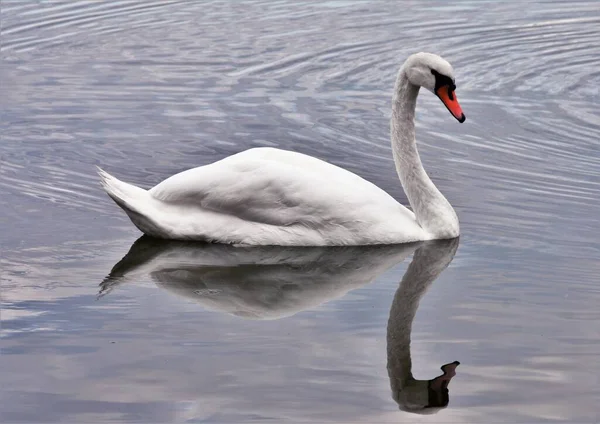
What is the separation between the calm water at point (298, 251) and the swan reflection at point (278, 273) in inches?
1.0

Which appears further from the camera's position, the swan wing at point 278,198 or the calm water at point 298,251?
the swan wing at point 278,198

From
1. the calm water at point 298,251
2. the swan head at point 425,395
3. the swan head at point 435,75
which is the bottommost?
the calm water at point 298,251

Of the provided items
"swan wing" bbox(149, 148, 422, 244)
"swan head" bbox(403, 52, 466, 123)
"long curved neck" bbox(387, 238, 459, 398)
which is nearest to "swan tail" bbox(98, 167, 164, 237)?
"swan wing" bbox(149, 148, 422, 244)

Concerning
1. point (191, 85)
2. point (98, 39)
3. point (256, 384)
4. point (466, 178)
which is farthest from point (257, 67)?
point (256, 384)

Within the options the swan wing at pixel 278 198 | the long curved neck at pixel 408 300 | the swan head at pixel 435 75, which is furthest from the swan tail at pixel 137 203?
the swan head at pixel 435 75

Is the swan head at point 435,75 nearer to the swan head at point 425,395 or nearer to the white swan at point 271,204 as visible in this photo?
the white swan at point 271,204

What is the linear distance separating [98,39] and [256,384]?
502 inches

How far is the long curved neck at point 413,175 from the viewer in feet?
34.9

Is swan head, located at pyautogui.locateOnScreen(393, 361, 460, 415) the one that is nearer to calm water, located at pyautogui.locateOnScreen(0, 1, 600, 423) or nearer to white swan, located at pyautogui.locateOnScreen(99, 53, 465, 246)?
calm water, located at pyautogui.locateOnScreen(0, 1, 600, 423)

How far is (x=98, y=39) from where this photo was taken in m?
19.4

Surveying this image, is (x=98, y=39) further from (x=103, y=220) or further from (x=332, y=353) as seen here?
(x=332, y=353)

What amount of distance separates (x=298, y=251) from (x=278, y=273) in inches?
21.4

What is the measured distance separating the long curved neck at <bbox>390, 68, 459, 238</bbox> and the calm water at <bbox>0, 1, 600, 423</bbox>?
22 cm

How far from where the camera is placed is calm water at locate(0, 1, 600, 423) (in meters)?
7.33
